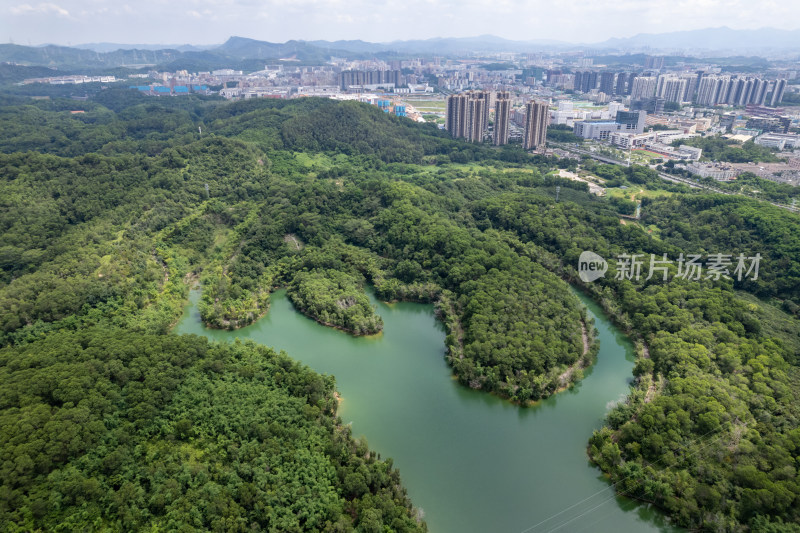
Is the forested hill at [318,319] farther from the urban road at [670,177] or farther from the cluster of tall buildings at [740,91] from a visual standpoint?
the cluster of tall buildings at [740,91]

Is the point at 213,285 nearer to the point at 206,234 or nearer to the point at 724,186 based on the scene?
the point at 206,234

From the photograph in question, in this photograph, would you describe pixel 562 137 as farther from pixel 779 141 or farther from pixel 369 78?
pixel 369 78

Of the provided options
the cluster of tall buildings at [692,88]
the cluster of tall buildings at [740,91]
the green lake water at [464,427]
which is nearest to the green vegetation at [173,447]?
the green lake water at [464,427]

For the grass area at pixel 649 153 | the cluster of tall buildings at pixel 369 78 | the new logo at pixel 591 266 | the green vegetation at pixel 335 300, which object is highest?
the cluster of tall buildings at pixel 369 78

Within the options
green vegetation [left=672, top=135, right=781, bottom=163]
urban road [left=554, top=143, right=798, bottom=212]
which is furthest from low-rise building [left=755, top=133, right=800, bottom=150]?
urban road [left=554, top=143, right=798, bottom=212]

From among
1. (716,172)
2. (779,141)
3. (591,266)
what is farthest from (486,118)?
(591,266)
